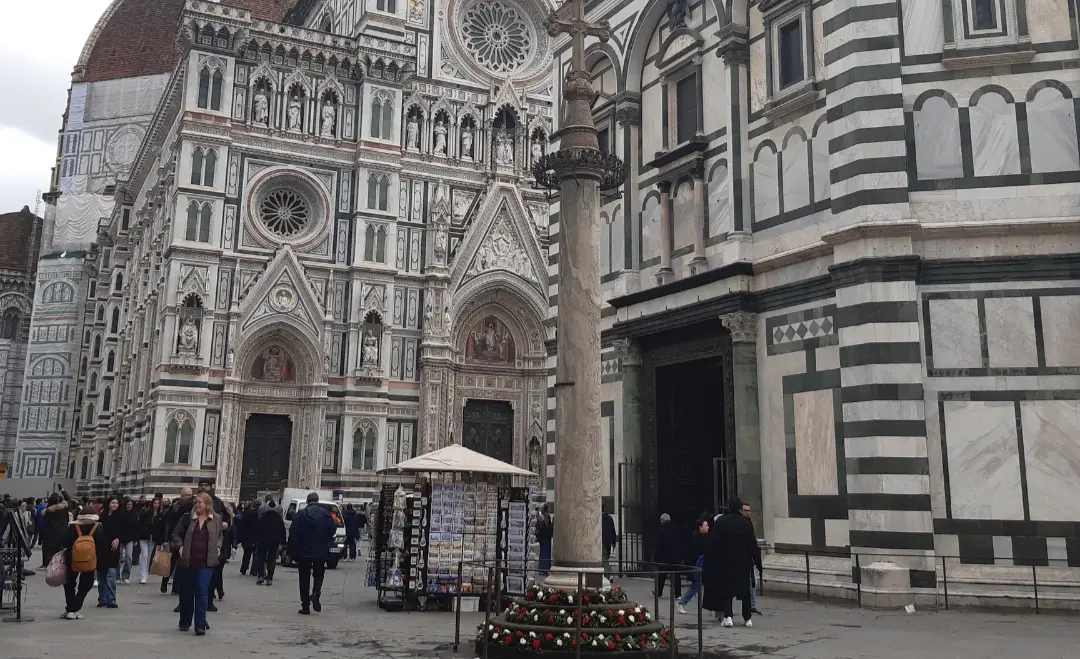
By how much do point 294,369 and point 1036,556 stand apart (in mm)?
31164

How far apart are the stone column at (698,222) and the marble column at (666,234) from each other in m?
0.76

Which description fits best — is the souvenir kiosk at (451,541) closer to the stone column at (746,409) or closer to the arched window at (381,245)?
the stone column at (746,409)

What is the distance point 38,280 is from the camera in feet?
207

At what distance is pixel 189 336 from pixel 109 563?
24556 mm

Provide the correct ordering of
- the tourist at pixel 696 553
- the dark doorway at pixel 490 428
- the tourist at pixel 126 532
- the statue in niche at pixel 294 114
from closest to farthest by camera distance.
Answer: the tourist at pixel 696 553 < the tourist at pixel 126 532 < the statue in niche at pixel 294 114 < the dark doorway at pixel 490 428

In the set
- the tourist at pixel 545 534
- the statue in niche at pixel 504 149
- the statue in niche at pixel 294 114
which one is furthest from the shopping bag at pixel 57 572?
the statue in niche at pixel 504 149

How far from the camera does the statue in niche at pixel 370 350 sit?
3966 centimetres

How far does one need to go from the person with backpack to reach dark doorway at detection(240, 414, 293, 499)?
25.2 meters

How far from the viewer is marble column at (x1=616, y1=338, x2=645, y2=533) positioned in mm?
19016

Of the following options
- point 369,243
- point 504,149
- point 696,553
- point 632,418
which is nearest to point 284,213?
point 369,243

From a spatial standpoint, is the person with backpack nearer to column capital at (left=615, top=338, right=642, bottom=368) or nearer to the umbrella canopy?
the umbrella canopy

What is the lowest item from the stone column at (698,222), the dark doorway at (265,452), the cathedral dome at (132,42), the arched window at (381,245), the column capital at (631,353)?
the dark doorway at (265,452)

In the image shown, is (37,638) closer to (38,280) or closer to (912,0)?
(912,0)

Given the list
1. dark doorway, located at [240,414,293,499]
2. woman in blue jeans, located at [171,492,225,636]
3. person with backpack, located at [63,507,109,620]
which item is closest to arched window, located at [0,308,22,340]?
dark doorway, located at [240,414,293,499]
